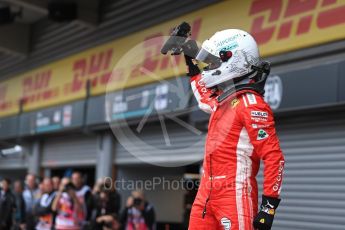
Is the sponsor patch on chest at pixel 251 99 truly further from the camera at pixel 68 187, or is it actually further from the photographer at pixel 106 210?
the camera at pixel 68 187

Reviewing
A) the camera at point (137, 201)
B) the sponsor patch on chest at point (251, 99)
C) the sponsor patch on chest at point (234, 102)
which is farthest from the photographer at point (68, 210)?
the sponsor patch on chest at point (251, 99)

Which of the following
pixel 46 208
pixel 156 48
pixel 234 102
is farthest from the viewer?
pixel 156 48

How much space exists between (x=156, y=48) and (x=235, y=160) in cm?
627

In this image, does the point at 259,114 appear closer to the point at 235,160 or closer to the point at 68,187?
the point at 235,160

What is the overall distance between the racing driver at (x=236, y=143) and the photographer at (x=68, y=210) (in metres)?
5.07

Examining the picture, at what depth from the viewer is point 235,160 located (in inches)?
164

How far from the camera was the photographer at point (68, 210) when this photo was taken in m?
9.03

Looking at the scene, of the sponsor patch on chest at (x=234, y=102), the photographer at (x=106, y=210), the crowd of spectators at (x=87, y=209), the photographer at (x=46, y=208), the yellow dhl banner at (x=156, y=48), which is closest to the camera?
the sponsor patch on chest at (x=234, y=102)

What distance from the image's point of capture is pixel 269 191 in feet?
12.6

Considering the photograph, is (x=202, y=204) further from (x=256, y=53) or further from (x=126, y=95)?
(x=126, y=95)

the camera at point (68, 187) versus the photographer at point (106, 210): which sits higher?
the camera at point (68, 187)

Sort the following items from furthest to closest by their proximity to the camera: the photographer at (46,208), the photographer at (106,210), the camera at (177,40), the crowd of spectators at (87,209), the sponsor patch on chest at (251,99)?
the photographer at (46,208), the crowd of spectators at (87,209), the photographer at (106,210), the camera at (177,40), the sponsor patch on chest at (251,99)

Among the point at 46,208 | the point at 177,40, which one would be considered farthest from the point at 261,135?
the point at 46,208

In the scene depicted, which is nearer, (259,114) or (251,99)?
(259,114)
